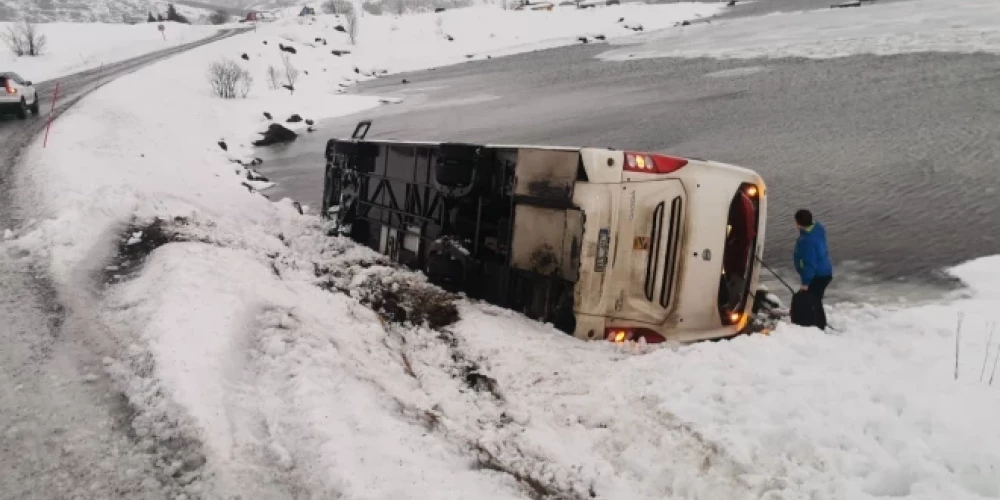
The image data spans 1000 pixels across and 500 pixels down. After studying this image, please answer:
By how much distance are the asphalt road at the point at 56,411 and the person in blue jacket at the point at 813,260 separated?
6.18m

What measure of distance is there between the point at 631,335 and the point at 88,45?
5158 centimetres

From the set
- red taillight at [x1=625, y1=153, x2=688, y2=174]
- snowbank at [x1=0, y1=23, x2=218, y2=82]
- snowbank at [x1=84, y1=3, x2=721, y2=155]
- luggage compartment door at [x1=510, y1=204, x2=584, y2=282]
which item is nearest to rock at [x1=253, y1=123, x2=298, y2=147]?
snowbank at [x1=84, y1=3, x2=721, y2=155]

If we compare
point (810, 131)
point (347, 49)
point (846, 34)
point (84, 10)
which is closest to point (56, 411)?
point (810, 131)

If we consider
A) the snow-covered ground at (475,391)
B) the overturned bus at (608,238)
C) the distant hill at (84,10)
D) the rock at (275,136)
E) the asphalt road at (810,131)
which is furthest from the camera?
the distant hill at (84,10)

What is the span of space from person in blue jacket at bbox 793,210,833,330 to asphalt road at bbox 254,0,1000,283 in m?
3.39

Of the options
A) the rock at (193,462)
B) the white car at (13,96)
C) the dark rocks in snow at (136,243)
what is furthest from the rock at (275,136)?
the rock at (193,462)

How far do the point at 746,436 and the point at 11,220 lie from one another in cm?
917

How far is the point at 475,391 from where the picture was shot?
5086 millimetres

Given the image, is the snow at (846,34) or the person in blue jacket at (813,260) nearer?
the person in blue jacket at (813,260)

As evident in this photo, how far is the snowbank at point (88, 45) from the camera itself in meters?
36.7

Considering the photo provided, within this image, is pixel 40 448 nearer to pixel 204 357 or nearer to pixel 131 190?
pixel 204 357

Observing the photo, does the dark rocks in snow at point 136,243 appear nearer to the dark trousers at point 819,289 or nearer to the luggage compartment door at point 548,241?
the luggage compartment door at point 548,241

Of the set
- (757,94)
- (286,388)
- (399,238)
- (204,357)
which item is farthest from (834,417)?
(757,94)

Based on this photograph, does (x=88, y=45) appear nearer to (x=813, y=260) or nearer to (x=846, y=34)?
(x=846, y=34)
